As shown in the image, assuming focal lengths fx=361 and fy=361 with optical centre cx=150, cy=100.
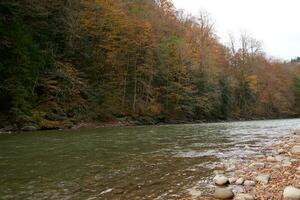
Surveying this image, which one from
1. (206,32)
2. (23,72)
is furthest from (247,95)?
(23,72)

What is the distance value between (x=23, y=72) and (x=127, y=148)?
1532cm

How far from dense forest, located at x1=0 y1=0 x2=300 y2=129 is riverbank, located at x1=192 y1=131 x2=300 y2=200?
1956 centimetres

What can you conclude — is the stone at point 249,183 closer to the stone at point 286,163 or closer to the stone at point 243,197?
the stone at point 243,197

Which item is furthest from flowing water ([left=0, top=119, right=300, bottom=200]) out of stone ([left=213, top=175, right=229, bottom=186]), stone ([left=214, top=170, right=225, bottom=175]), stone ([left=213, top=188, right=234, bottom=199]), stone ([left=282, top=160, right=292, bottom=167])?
stone ([left=282, top=160, right=292, bottom=167])

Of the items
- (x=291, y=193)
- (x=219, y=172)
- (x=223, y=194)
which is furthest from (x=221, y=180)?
(x=291, y=193)

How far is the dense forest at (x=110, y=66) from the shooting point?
2753cm

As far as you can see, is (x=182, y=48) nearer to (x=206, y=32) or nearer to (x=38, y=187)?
(x=206, y=32)

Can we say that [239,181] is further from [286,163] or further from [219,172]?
[286,163]

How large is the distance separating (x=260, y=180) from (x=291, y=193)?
170cm

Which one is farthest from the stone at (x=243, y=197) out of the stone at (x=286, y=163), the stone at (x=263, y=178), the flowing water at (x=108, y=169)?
the stone at (x=286, y=163)

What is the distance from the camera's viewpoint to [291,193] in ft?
22.1

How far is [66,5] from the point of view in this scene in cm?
3453

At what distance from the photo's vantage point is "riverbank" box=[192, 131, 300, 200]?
7.14 m

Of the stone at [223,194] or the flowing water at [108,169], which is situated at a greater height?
the flowing water at [108,169]
